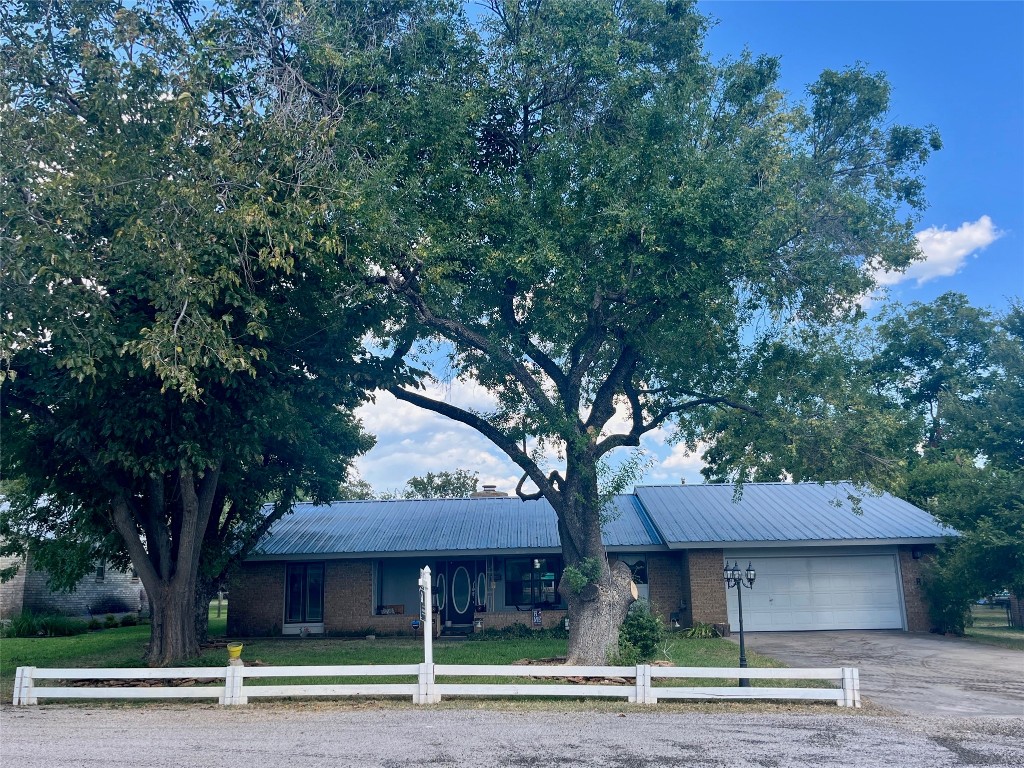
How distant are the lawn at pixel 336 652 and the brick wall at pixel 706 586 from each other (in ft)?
4.03

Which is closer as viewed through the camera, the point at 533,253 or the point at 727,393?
the point at 533,253

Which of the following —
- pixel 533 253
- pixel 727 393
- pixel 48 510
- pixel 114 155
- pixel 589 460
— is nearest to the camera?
pixel 114 155

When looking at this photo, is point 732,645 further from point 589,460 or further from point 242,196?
point 242,196

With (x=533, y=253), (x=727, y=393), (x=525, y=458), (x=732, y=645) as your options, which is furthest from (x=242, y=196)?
(x=732, y=645)

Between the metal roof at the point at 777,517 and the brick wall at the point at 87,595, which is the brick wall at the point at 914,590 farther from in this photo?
the brick wall at the point at 87,595

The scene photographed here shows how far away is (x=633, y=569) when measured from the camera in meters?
24.3

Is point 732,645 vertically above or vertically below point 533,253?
below

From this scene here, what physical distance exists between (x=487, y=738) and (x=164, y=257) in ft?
27.2

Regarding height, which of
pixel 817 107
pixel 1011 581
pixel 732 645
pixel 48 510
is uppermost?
pixel 817 107

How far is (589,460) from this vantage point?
604 inches

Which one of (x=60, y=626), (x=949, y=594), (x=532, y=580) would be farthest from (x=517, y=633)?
(x=60, y=626)

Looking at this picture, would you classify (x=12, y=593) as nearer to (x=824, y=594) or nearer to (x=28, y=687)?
(x=28, y=687)

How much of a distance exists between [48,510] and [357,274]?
11490 mm

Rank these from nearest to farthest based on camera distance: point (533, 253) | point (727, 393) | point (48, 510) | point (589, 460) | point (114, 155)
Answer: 1. point (114, 155)
2. point (533, 253)
3. point (589, 460)
4. point (727, 393)
5. point (48, 510)
